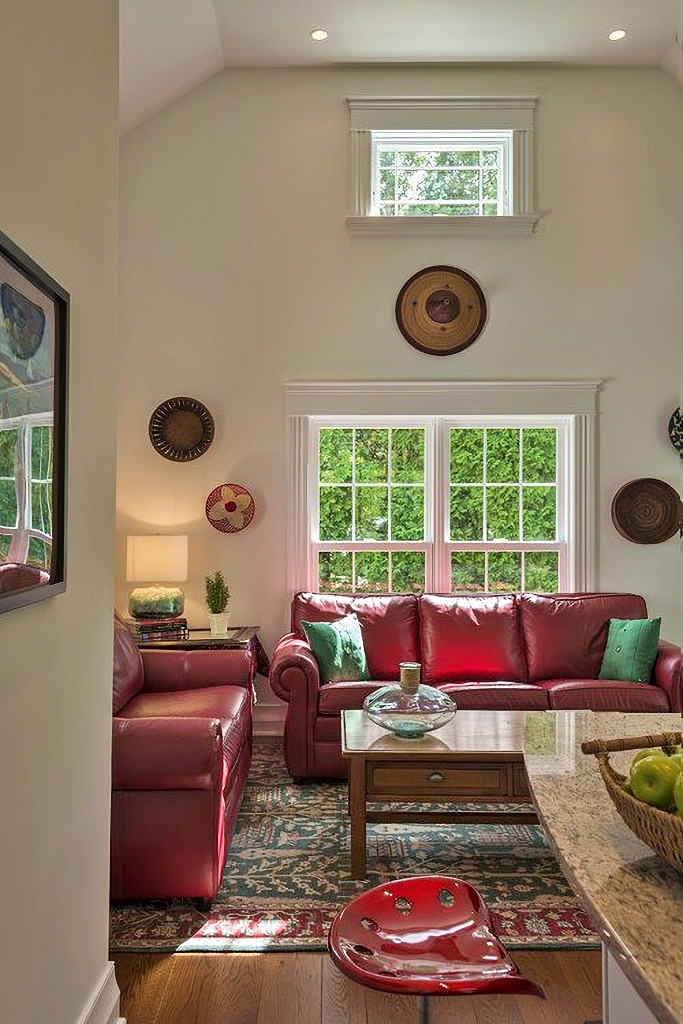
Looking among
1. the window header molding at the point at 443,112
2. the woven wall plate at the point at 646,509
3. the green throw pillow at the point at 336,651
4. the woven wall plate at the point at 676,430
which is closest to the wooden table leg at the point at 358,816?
the green throw pillow at the point at 336,651

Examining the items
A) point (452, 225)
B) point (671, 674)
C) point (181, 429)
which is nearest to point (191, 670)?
point (181, 429)

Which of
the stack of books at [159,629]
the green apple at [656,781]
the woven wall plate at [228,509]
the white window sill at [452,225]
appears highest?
the white window sill at [452,225]

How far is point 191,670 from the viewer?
4.14 meters

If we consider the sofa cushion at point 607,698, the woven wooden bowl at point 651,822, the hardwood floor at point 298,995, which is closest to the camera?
the woven wooden bowl at point 651,822

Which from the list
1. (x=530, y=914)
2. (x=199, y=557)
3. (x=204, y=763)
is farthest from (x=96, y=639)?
(x=199, y=557)

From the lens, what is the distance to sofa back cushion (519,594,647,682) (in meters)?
4.74

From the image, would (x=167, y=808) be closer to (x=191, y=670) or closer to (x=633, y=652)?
(x=191, y=670)

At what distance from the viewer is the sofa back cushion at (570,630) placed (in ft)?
15.5

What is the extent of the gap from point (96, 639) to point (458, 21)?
4.26m

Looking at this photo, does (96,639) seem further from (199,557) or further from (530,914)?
(199,557)

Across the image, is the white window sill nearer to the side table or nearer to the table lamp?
the table lamp

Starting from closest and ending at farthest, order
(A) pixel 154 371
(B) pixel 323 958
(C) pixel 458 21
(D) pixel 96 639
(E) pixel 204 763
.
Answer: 1. (D) pixel 96 639
2. (B) pixel 323 958
3. (E) pixel 204 763
4. (C) pixel 458 21
5. (A) pixel 154 371

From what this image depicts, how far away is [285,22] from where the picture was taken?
4.79m

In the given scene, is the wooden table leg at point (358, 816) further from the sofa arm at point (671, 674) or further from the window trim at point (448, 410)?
the window trim at point (448, 410)
